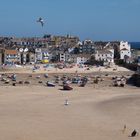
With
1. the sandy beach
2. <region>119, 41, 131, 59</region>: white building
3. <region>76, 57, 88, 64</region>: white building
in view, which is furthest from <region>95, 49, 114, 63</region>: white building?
the sandy beach

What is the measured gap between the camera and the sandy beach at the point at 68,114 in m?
23.0

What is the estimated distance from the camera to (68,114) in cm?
2844

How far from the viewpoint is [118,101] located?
1394 inches

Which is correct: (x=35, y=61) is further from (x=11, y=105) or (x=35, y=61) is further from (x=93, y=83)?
(x=11, y=105)

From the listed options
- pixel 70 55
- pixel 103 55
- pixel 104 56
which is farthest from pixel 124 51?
pixel 70 55

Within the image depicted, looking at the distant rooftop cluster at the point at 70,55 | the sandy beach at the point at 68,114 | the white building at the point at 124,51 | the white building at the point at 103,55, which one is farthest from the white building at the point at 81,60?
the sandy beach at the point at 68,114

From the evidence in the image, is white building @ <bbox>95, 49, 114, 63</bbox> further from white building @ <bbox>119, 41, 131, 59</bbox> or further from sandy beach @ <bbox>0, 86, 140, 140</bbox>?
sandy beach @ <bbox>0, 86, 140, 140</bbox>

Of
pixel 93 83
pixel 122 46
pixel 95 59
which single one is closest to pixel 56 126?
pixel 93 83

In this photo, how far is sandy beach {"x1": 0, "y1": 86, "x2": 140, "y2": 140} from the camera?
23.0m

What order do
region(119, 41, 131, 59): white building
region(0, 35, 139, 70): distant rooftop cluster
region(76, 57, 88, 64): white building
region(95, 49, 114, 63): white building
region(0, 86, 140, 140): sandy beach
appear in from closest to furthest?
region(0, 86, 140, 140): sandy beach, region(0, 35, 139, 70): distant rooftop cluster, region(76, 57, 88, 64): white building, region(95, 49, 114, 63): white building, region(119, 41, 131, 59): white building

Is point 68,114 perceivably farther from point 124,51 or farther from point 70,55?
point 124,51

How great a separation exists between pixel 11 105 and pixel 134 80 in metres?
22.3

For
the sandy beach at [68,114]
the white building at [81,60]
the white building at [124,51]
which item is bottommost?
the white building at [81,60]

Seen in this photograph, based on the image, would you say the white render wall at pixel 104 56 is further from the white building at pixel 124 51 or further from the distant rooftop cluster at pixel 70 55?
the white building at pixel 124 51
